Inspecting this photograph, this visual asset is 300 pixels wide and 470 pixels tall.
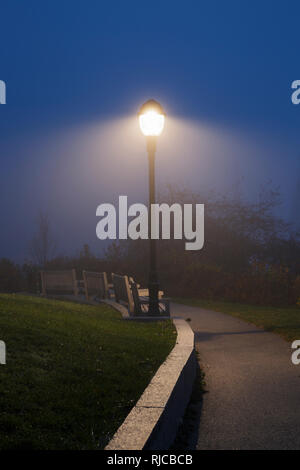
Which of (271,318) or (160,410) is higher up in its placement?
(160,410)

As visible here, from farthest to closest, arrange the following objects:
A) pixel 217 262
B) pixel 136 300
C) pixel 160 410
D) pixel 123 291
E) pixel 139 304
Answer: pixel 217 262 → pixel 123 291 → pixel 139 304 → pixel 136 300 → pixel 160 410

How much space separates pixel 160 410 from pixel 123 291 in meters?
9.95

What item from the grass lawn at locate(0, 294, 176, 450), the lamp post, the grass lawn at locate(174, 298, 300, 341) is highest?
the lamp post

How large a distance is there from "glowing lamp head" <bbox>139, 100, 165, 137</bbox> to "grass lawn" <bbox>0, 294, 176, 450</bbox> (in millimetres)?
5216

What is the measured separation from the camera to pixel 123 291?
14.7 m

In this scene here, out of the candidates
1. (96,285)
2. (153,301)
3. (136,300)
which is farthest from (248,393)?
(96,285)

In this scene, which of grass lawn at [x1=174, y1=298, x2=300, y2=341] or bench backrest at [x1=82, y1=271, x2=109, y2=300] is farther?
bench backrest at [x1=82, y1=271, x2=109, y2=300]

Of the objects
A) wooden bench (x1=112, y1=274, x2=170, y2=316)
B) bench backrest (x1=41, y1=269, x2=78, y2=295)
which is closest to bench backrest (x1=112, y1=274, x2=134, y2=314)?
wooden bench (x1=112, y1=274, x2=170, y2=316)

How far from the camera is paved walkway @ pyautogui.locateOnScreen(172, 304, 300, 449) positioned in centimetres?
513

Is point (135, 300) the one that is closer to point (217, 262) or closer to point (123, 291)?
point (123, 291)

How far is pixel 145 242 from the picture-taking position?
29953mm

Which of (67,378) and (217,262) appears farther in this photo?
(217,262)

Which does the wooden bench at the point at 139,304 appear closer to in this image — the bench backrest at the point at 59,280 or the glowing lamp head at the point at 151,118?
the glowing lamp head at the point at 151,118

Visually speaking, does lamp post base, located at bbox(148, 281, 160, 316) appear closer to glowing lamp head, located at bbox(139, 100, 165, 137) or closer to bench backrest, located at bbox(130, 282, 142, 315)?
bench backrest, located at bbox(130, 282, 142, 315)
